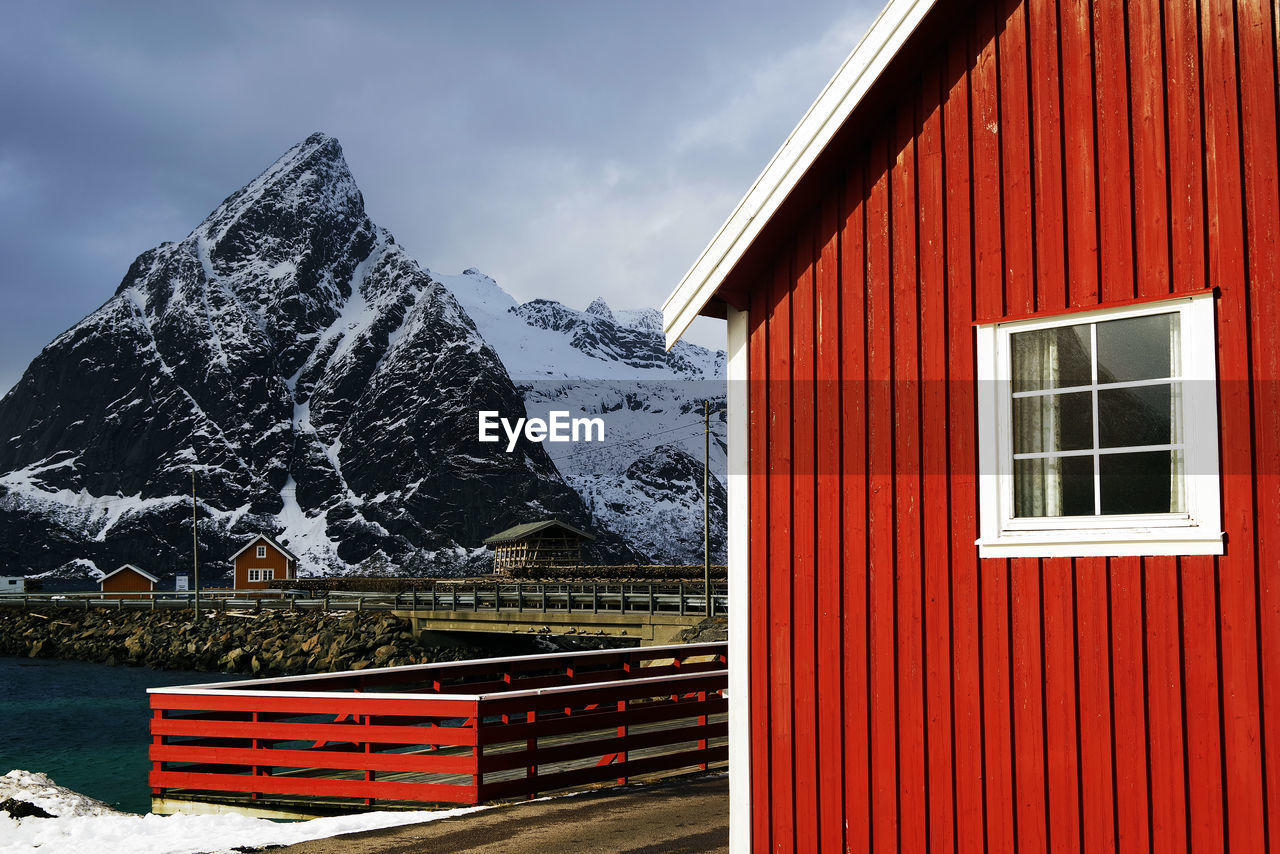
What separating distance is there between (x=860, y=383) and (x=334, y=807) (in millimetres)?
6677

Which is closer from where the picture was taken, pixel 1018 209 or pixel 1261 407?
pixel 1261 407

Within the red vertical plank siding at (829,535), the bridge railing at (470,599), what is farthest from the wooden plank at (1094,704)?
the bridge railing at (470,599)

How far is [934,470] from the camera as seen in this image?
19.8ft

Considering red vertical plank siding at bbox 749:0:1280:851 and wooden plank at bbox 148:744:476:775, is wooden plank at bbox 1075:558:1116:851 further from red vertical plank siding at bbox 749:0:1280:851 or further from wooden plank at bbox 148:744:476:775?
wooden plank at bbox 148:744:476:775

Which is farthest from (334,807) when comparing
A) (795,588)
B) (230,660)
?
(230,660)

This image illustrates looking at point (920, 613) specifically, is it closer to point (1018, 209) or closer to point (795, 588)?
point (795, 588)

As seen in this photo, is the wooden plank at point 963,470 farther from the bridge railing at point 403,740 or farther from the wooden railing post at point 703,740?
the wooden railing post at point 703,740

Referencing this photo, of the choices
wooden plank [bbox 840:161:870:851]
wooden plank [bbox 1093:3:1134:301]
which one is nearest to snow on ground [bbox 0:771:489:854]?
wooden plank [bbox 840:161:870:851]

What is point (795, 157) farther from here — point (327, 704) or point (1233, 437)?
point (327, 704)

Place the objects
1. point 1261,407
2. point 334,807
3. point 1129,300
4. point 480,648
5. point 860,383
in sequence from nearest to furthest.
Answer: point 1261,407 < point 1129,300 < point 860,383 < point 334,807 < point 480,648

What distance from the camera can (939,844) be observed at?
5.85 meters

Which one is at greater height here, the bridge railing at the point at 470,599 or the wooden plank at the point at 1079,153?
the wooden plank at the point at 1079,153

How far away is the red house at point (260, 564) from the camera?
9119cm

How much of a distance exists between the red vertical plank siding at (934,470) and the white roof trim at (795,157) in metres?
0.39
